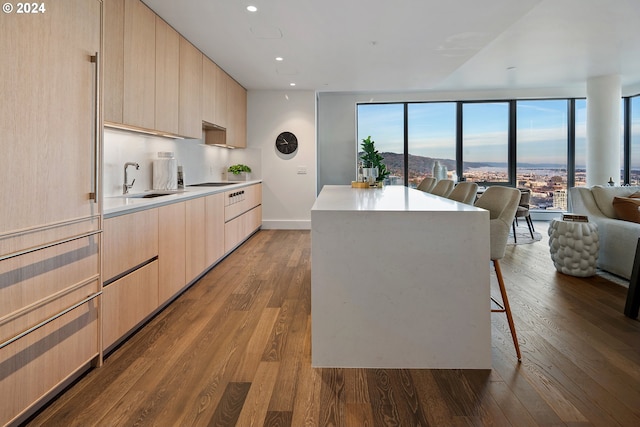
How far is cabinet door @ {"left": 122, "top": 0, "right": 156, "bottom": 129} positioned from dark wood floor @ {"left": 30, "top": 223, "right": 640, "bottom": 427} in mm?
1552

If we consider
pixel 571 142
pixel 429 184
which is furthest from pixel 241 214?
pixel 571 142

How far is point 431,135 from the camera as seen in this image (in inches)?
306

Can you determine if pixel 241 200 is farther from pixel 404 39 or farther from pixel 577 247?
pixel 577 247

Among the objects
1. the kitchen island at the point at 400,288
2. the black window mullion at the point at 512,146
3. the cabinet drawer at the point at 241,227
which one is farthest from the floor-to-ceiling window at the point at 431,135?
the kitchen island at the point at 400,288

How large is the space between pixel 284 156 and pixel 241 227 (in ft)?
6.21

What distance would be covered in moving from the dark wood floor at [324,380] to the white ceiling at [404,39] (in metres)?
2.52

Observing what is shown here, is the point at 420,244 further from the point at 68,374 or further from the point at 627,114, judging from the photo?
the point at 627,114

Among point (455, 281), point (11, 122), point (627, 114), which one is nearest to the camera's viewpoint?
point (11, 122)

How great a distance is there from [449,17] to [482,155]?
4.79 meters

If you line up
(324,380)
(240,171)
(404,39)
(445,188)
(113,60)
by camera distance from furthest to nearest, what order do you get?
(240,171), (404,39), (445,188), (113,60), (324,380)

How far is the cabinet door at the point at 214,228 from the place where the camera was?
153 inches

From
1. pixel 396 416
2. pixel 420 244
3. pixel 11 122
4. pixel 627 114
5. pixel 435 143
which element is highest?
pixel 627 114

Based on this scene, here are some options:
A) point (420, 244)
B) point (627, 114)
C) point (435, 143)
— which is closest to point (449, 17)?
point (420, 244)

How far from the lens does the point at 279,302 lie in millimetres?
3084
